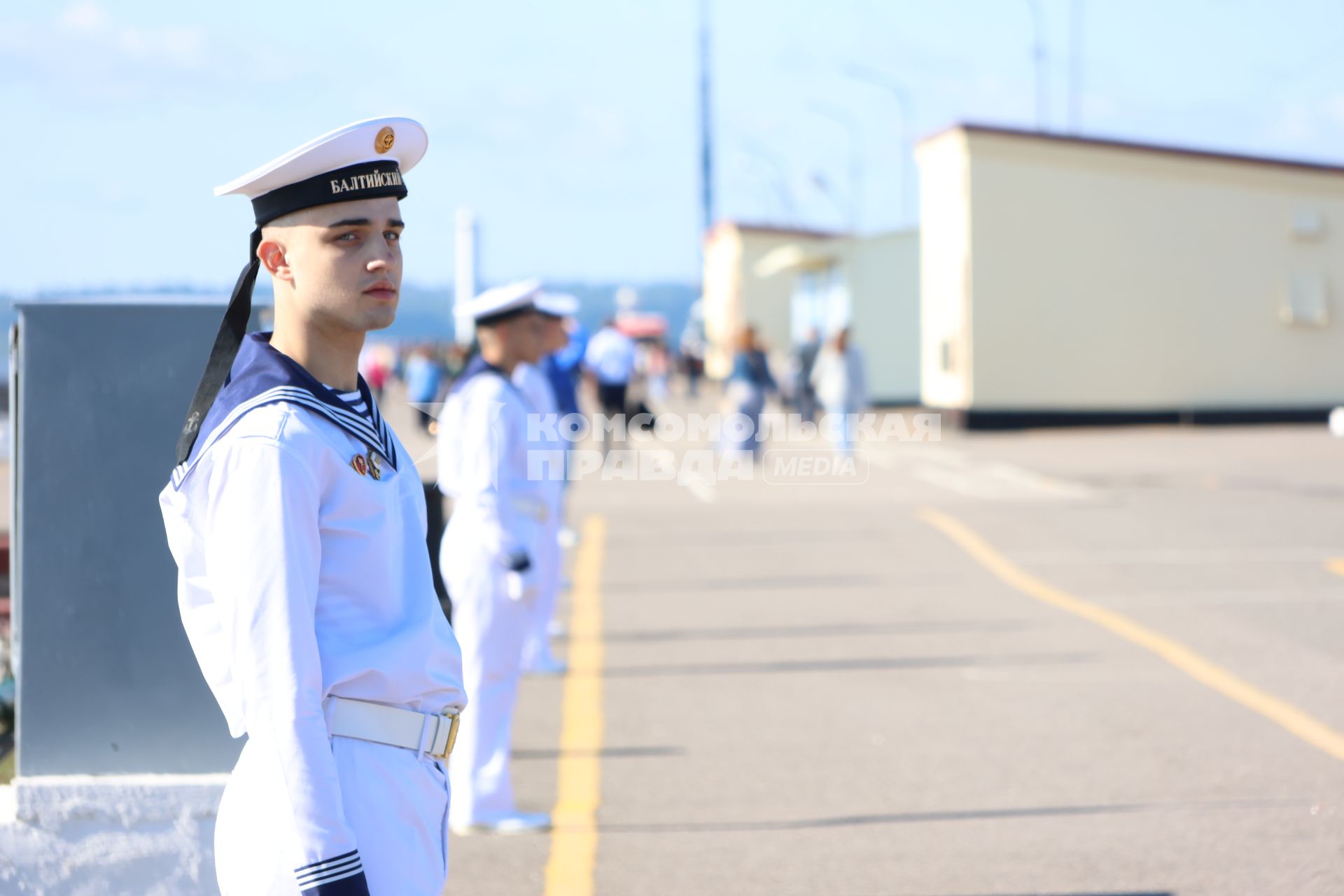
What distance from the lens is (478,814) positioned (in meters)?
5.72

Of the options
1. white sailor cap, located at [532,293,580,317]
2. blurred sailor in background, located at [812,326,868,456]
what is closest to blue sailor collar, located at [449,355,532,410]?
white sailor cap, located at [532,293,580,317]

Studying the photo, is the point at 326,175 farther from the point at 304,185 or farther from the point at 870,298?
the point at 870,298

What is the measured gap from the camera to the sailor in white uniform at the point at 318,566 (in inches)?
92.0

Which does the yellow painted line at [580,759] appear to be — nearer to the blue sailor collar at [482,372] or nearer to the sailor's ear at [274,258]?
the blue sailor collar at [482,372]

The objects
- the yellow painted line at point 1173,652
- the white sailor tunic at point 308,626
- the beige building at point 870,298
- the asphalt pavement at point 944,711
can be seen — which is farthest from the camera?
the beige building at point 870,298

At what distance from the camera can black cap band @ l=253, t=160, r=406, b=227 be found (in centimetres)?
258

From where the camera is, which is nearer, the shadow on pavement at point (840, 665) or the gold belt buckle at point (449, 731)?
the gold belt buckle at point (449, 731)

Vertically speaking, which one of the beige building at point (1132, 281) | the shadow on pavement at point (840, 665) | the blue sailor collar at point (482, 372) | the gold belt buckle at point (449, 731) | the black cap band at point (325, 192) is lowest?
the shadow on pavement at point (840, 665)

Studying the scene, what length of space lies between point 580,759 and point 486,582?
1304 mm

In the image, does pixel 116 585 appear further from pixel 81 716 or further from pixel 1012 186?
pixel 1012 186

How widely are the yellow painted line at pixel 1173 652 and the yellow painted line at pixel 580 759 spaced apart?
119 inches

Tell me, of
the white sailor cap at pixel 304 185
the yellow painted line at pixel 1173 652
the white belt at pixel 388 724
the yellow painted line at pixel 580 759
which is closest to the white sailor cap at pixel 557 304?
the yellow painted line at pixel 580 759

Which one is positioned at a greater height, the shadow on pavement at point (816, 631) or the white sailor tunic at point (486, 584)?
the white sailor tunic at point (486, 584)

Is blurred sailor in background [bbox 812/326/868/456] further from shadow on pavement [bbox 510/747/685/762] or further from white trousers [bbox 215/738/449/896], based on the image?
white trousers [bbox 215/738/449/896]
